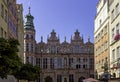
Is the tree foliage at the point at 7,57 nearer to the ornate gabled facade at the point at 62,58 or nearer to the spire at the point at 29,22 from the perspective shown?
the spire at the point at 29,22

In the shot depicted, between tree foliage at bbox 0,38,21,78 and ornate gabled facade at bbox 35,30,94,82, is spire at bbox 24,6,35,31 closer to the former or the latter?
ornate gabled facade at bbox 35,30,94,82

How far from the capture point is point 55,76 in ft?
296

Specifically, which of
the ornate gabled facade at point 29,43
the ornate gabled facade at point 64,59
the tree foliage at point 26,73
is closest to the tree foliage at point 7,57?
the tree foliage at point 26,73

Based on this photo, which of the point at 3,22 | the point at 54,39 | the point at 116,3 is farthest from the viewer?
the point at 54,39

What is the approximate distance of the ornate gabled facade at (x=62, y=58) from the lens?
295ft

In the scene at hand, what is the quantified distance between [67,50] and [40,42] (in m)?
7.04

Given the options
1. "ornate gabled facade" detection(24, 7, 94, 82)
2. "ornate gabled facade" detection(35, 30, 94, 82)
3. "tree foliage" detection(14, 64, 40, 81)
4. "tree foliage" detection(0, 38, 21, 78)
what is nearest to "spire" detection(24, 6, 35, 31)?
"ornate gabled facade" detection(24, 7, 94, 82)

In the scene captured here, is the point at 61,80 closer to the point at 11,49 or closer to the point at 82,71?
the point at 82,71

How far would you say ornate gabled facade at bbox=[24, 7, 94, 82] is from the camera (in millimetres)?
89938

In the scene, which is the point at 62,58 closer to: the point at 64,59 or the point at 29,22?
the point at 64,59

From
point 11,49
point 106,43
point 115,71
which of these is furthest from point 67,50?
point 11,49

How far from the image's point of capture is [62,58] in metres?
91.5

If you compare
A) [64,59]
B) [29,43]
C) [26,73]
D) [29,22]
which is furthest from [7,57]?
[64,59]

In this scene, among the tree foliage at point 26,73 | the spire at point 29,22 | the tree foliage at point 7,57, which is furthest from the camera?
the spire at point 29,22
